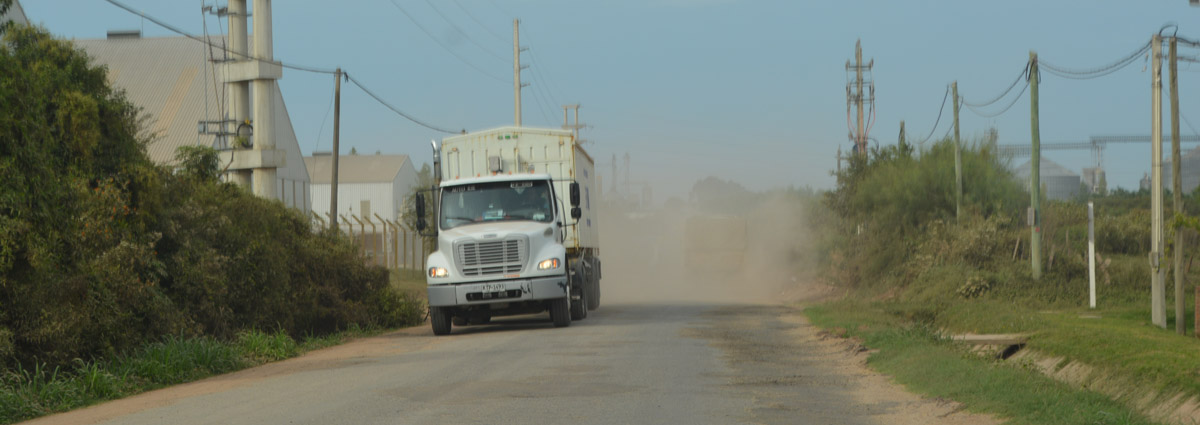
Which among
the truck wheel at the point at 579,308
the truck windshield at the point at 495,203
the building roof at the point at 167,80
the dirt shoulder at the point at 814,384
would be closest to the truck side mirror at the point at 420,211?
the truck windshield at the point at 495,203

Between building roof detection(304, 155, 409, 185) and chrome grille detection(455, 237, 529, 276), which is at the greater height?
building roof detection(304, 155, 409, 185)

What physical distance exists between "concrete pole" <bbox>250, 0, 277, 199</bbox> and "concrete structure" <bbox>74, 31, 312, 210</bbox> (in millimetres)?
18273

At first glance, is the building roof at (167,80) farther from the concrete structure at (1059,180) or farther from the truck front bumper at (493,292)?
the concrete structure at (1059,180)

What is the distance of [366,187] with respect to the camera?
269 ft

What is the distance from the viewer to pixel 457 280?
19469 mm

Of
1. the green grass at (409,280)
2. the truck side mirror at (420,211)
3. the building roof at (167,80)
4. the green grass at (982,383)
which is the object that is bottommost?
the green grass at (409,280)

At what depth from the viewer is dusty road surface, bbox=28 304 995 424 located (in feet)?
30.9

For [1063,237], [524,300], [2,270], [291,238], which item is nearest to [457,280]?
[524,300]

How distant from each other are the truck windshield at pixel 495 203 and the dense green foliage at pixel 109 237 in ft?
8.91

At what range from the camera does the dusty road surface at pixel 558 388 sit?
9422mm

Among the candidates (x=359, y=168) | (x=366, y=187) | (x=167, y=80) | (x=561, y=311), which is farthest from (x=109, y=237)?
(x=359, y=168)

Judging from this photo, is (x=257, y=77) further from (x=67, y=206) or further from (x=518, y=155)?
(x=67, y=206)

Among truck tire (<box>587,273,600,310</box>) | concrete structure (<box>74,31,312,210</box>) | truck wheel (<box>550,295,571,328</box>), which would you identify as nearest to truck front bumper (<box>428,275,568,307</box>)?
truck wheel (<box>550,295,571,328</box>)

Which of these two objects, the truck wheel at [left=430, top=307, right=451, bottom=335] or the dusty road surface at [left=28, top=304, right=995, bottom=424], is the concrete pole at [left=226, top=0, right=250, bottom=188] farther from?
the dusty road surface at [left=28, top=304, right=995, bottom=424]
